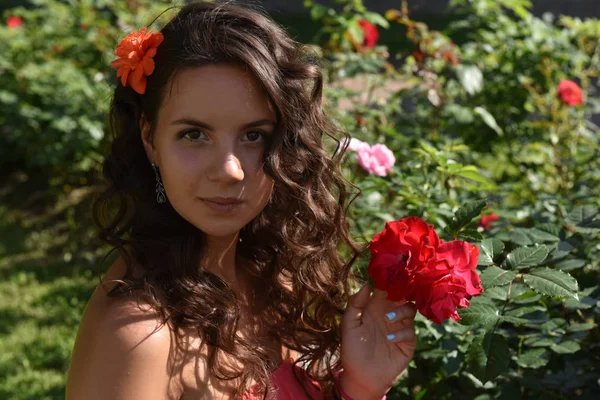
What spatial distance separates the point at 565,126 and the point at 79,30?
3.08 m

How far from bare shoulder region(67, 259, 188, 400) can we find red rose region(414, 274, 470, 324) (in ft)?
1.58

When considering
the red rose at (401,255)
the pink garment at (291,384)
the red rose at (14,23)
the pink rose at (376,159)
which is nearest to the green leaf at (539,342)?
the pink garment at (291,384)

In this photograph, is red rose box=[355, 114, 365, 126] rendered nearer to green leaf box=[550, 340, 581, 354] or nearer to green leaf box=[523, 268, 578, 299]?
green leaf box=[550, 340, 581, 354]

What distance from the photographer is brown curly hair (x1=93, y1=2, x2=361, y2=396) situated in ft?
5.13

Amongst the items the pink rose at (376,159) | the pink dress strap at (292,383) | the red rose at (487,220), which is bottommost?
the pink dress strap at (292,383)

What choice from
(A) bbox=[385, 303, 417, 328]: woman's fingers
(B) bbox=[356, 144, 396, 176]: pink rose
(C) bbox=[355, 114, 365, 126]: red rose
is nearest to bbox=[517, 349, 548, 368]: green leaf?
(A) bbox=[385, 303, 417, 328]: woman's fingers

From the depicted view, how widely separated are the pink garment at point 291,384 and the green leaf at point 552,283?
428 mm

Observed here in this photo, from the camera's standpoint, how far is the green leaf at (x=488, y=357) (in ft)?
5.06

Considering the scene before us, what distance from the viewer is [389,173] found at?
2365 millimetres

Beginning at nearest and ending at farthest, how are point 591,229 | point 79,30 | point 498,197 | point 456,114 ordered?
point 591,229
point 498,197
point 456,114
point 79,30

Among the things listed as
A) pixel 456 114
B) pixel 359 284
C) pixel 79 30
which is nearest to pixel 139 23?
pixel 79 30

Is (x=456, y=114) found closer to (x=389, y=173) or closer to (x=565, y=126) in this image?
(x=565, y=126)

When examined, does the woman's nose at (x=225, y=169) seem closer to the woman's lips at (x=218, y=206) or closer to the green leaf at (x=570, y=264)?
the woman's lips at (x=218, y=206)

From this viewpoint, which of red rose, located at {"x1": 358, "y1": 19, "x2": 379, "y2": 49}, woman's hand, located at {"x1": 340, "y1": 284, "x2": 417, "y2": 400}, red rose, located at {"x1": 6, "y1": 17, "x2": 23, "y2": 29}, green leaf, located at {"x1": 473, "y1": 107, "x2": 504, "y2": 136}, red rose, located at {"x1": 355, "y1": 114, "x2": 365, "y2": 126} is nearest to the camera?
woman's hand, located at {"x1": 340, "y1": 284, "x2": 417, "y2": 400}
